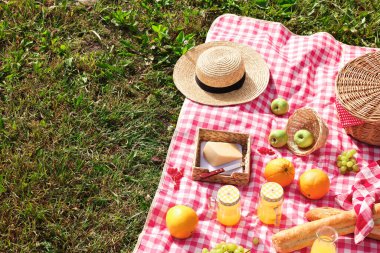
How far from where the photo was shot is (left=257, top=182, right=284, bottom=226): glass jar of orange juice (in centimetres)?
373

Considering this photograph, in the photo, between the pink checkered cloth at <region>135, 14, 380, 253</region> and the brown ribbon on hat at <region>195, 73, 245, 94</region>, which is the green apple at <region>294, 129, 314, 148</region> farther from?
the brown ribbon on hat at <region>195, 73, 245, 94</region>

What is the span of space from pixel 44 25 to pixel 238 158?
2836 mm

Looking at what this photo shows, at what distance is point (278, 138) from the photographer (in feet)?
14.5

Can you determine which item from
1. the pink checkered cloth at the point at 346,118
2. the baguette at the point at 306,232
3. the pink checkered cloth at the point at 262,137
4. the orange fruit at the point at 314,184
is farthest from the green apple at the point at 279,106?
the baguette at the point at 306,232

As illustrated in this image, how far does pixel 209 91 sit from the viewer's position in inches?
189

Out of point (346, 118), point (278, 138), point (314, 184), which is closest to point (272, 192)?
point (314, 184)

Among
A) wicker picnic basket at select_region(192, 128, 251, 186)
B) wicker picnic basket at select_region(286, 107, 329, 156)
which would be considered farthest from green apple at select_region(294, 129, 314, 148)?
wicker picnic basket at select_region(192, 128, 251, 186)

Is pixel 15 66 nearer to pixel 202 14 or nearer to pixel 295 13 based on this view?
pixel 202 14

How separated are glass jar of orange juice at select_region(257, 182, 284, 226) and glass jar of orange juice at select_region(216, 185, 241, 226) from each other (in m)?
0.17

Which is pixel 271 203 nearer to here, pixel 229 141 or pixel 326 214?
pixel 326 214

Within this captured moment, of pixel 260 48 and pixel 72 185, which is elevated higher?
pixel 260 48

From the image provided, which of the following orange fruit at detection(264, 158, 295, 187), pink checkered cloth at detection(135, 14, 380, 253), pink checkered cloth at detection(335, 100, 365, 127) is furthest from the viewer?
pink checkered cloth at detection(335, 100, 365, 127)

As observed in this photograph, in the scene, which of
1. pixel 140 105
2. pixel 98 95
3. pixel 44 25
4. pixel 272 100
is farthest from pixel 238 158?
pixel 44 25

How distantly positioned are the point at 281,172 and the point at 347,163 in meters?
0.59
